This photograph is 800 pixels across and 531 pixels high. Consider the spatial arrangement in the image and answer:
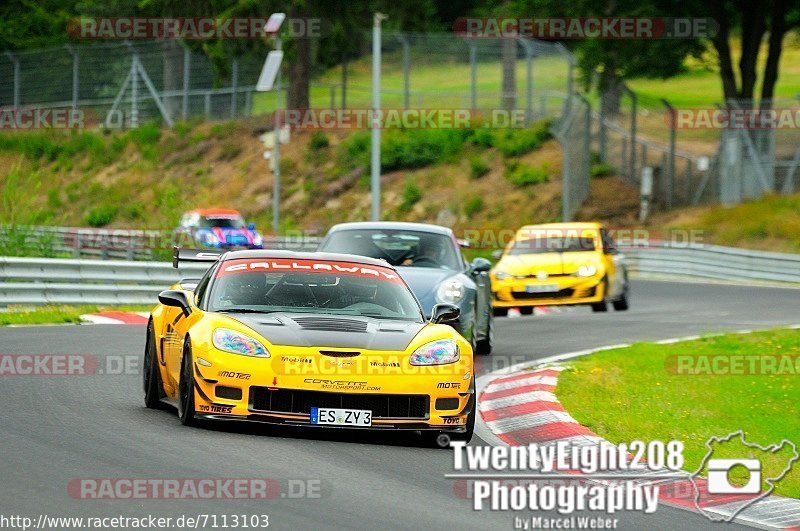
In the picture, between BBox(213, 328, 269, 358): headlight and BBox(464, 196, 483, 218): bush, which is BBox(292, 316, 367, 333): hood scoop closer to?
BBox(213, 328, 269, 358): headlight

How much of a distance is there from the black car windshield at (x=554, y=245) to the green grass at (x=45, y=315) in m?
6.00

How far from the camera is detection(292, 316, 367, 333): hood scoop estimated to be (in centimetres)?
1063

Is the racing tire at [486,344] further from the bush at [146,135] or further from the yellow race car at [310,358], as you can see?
the bush at [146,135]

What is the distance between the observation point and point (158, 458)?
9.12 m

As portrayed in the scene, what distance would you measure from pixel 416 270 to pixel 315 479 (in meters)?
8.19

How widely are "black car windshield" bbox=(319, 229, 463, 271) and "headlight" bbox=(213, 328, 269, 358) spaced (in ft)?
22.6

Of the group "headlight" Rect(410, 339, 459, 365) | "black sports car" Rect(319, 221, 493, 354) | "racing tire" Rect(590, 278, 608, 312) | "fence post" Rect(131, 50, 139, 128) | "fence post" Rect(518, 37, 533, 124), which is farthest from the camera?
"fence post" Rect(131, 50, 139, 128)

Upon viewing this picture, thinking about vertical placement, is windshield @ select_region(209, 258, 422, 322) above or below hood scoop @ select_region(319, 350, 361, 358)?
→ above

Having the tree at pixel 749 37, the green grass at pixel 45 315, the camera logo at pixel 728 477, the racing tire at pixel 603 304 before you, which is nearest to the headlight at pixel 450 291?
the green grass at pixel 45 315

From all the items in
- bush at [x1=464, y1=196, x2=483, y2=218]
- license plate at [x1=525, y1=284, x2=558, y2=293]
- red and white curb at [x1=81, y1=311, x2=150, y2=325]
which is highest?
license plate at [x1=525, y1=284, x2=558, y2=293]

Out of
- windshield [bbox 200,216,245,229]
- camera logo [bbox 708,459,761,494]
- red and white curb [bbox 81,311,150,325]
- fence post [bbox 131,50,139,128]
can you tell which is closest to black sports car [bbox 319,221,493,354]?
red and white curb [bbox 81,311,150,325]

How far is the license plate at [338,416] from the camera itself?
1016 centimetres

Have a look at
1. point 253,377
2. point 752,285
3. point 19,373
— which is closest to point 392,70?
point 752,285

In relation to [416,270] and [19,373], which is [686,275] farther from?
→ [19,373]
